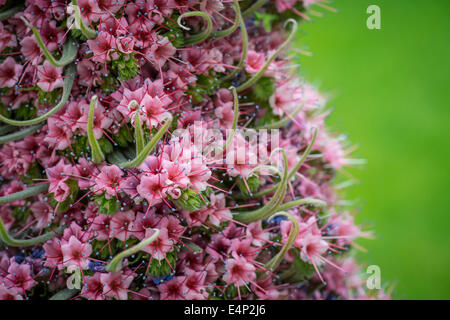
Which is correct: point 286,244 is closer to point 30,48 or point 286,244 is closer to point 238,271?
point 238,271

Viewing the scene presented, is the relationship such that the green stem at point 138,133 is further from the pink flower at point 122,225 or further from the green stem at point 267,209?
the green stem at point 267,209

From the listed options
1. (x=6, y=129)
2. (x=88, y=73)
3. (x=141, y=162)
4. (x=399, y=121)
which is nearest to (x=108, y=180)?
(x=141, y=162)

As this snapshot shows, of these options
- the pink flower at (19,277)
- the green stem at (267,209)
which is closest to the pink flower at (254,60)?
the green stem at (267,209)

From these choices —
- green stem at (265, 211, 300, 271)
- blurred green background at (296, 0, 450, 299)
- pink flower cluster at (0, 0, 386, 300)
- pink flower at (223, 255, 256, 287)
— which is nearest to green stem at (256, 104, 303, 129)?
pink flower cluster at (0, 0, 386, 300)

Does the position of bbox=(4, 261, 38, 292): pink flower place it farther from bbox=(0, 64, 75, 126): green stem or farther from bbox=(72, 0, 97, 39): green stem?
bbox=(72, 0, 97, 39): green stem

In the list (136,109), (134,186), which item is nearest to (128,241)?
Answer: (134,186)

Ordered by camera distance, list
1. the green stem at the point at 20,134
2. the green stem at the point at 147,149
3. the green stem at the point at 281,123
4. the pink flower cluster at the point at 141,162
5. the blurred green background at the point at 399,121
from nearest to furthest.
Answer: the green stem at the point at 147,149, the pink flower cluster at the point at 141,162, the green stem at the point at 20,134, the green stem at the point at 281,123, the blurred green background at the point at 399,121
